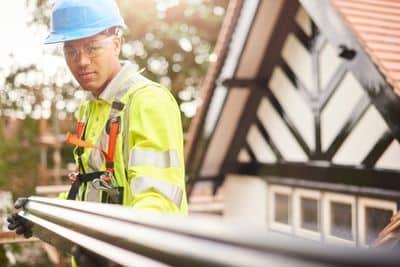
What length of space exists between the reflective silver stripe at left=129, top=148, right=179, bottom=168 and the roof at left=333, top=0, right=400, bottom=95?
3.50 meters

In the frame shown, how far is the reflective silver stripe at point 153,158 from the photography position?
3.94 feet

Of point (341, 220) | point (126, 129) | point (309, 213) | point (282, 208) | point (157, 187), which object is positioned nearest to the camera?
point (157, 187)

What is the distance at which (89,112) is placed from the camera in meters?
1.59

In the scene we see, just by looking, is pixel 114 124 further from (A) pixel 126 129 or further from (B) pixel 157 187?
(B) pixel 157 187

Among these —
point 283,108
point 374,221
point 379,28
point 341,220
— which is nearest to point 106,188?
point 379,28

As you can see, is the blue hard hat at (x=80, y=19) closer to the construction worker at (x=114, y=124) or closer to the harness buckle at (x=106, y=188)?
the construction worker at (x=114, y=124)

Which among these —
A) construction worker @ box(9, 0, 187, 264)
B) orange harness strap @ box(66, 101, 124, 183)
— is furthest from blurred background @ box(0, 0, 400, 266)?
orange harness strap @ box(66, 101, 124, 183)

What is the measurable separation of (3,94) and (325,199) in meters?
7.24

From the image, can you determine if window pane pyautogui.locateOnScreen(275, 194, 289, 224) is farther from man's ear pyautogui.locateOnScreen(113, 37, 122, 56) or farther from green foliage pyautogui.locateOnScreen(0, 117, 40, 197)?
man's ear pyautogui.locateOnScreen(113, 37, 122, 56)

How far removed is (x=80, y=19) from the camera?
57.9 inches

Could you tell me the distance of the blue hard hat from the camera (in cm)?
147

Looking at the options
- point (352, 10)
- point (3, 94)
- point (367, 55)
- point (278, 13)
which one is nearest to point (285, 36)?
point (278, 13)

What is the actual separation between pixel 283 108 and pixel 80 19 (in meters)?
5.16

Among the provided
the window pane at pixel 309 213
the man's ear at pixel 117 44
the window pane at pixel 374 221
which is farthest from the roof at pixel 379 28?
the man's ear at pixel 117 44
